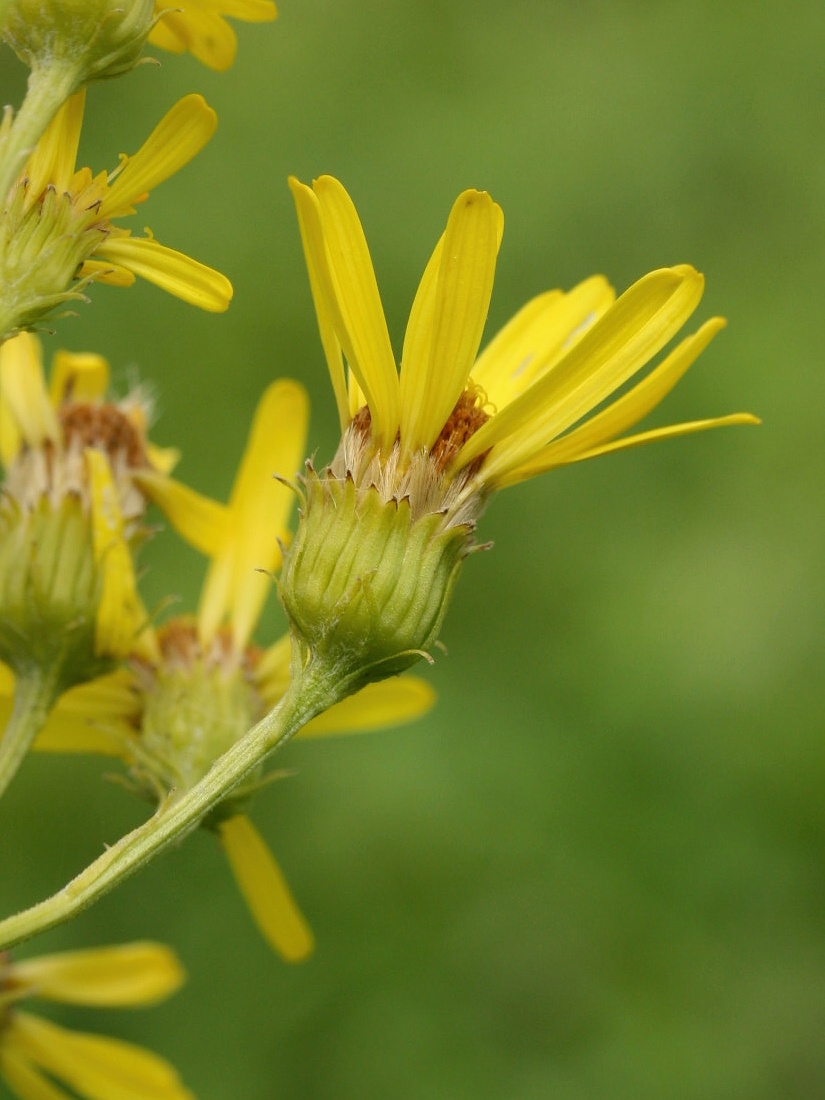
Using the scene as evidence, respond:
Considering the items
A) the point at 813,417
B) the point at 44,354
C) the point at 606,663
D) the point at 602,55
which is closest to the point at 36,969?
the point at 606,663

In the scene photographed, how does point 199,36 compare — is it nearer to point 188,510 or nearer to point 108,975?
point 188,510

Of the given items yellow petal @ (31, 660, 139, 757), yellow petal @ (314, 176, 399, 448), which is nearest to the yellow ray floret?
yellow petal @ (314, 176, 399, 448)

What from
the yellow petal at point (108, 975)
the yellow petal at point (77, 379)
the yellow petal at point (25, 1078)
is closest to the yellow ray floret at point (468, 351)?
the yellow petal at point (77, 379)

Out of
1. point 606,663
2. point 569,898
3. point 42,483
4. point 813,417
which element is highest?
point 813,417

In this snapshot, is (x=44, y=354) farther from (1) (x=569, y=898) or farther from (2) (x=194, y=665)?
(2) (x=194, y=665)

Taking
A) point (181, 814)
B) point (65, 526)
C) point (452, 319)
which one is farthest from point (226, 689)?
point (452, 319)
